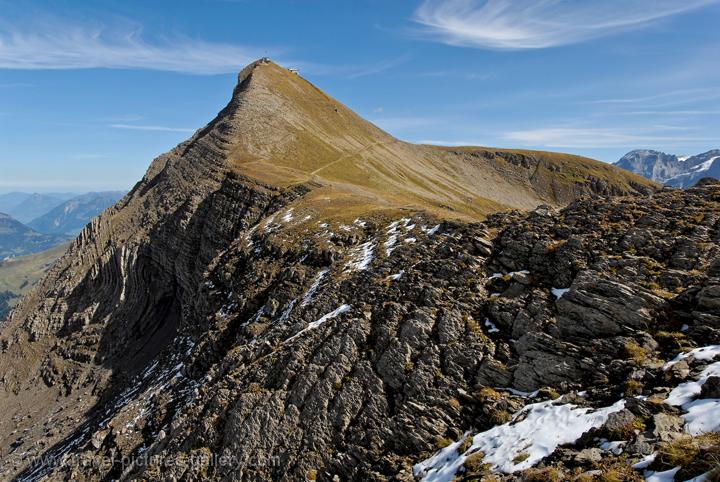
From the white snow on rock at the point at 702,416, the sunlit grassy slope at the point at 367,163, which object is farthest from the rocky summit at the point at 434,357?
the sunlit grassy slope at the point at 367,163

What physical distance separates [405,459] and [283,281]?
2658cm

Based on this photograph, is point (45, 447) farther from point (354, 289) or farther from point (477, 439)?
point (477, 439)

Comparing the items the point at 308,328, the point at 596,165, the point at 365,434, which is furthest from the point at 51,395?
the point at 596,165

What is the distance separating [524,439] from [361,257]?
2589 cm

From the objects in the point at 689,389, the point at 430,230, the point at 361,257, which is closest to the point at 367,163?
the point at 361,257

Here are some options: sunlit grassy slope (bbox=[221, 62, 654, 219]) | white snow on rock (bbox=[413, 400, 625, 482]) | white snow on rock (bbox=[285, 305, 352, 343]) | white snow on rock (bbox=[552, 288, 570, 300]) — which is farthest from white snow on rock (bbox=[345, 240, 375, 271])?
white snow on rock (bbox=[413, 400, 625, 482])

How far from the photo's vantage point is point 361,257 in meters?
41.4

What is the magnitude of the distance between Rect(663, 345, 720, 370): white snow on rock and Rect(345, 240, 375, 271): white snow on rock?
80.9ft

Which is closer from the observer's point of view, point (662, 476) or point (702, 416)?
point (662, 476)

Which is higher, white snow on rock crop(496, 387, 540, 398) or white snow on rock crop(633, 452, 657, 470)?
white snow on rock crop(633, 452, 657, 470)

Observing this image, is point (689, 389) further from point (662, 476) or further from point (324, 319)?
point (324, 319)

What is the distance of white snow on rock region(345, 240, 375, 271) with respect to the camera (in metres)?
39.2

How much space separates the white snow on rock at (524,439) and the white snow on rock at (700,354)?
11.4 ft

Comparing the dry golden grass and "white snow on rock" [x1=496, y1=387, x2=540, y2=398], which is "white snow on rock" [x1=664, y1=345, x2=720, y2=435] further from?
"white snow on rock" [x1=496, y1=387, x2=540, y2=398]
